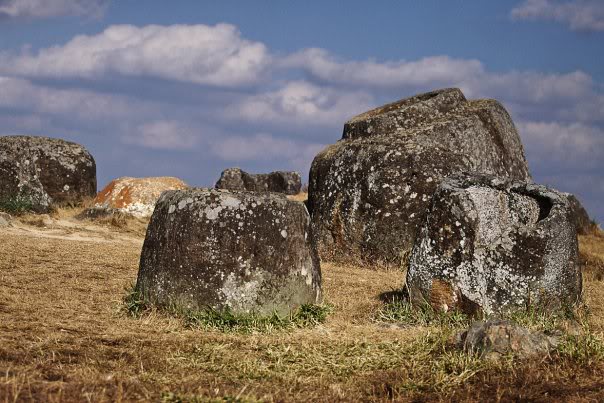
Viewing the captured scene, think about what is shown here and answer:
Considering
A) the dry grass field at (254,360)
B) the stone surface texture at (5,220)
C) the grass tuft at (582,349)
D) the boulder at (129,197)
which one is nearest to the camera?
the dry grass field at (254,360)

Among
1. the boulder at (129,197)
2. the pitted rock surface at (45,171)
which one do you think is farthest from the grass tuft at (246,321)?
the pitted rock surface at (45,171)

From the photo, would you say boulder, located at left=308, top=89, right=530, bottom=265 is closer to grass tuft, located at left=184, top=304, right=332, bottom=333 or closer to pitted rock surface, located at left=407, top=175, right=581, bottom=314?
pitted rock surface, located at left=407, top=175, right=581, bottom=314

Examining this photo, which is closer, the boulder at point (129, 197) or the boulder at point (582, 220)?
the boulder at point (582, 220)

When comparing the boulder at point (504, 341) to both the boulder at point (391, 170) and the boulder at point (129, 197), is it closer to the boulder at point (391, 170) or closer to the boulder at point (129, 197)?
the boulder at point (391, 170)

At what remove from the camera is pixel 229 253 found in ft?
28.9

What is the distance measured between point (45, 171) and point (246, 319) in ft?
54.4

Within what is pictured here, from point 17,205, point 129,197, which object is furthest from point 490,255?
point 17,205

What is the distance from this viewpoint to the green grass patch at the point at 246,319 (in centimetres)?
864

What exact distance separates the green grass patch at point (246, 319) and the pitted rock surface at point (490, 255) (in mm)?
1380

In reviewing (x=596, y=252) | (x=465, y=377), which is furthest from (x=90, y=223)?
(x=465, y=377)

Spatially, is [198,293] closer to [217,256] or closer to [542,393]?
[217,256]

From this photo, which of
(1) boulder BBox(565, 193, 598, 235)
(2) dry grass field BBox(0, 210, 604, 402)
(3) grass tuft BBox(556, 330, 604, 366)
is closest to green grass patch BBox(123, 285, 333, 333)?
(2) dry grass field BBox(0, 210, 604, 402)

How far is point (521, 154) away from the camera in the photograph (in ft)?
59.0

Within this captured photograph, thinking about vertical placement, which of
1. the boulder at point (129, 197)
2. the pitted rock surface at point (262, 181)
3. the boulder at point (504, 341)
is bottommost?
the boulder at point (504, 341)
